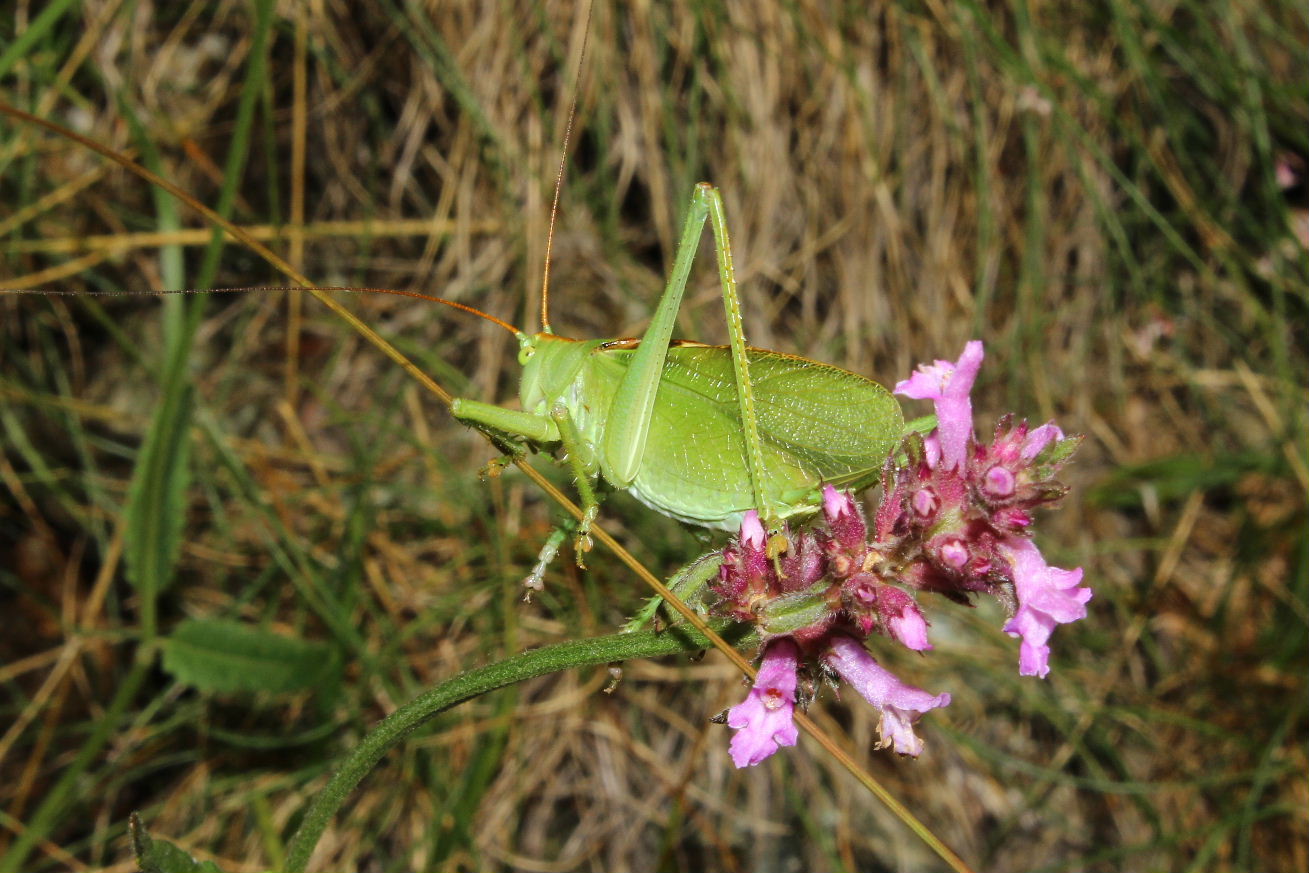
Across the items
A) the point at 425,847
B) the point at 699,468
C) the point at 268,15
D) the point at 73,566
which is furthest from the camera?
the point at 73,566

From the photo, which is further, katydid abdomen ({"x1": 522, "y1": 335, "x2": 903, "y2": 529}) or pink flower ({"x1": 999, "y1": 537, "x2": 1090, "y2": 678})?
katydid abdomen ({"x1": 522, "y1": 335, "x2": 903, "y2": 529})

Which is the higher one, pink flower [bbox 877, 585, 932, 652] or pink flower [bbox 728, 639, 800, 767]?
pink flower [bbox 877, 585, 932, 652]

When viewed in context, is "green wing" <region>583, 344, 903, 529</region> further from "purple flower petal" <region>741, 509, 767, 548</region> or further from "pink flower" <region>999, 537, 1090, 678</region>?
"pink flower" <region>999, 537, 1090, 678</region>

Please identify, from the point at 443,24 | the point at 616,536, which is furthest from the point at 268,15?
the point at 616,536

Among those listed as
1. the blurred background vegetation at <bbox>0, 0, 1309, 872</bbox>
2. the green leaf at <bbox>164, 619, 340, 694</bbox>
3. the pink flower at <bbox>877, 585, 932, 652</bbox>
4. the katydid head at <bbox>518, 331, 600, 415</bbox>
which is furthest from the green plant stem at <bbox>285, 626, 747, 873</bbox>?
the blurred background vegetation at <bbox>0, 0, 1309, 872</bbox>

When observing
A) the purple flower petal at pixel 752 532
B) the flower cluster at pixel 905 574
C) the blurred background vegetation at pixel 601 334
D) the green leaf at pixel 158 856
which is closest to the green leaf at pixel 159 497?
the blurred background vegetation at pixel 601 334

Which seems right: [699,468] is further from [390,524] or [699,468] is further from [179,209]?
[179,209]

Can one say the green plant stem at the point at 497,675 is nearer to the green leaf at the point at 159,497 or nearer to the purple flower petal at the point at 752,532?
the purple flower petal at the point at 752,532
